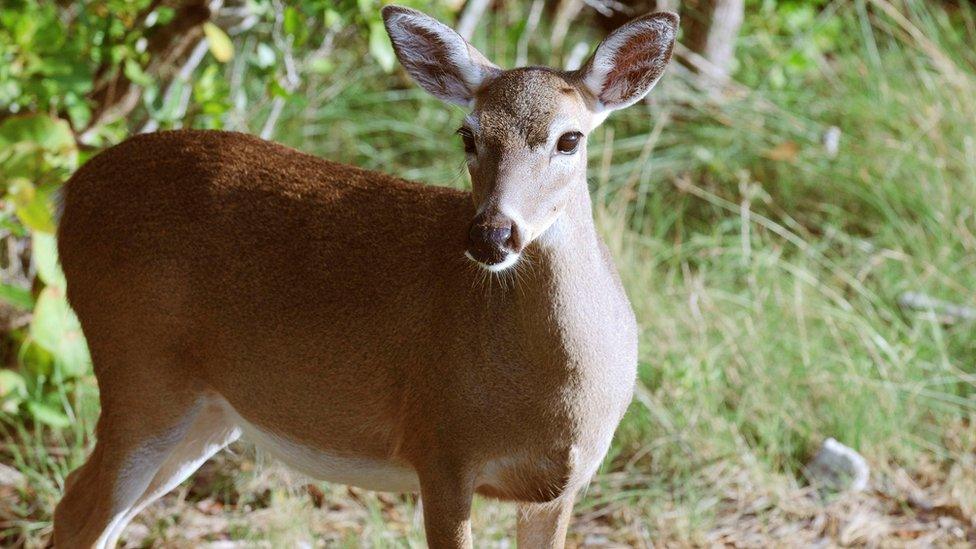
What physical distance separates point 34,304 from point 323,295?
1477 mm

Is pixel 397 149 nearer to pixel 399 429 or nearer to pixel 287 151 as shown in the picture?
pixel 287 151

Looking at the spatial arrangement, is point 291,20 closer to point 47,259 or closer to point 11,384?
point 47,259

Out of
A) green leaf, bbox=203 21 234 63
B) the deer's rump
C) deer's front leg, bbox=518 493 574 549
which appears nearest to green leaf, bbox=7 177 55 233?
the deer's rump

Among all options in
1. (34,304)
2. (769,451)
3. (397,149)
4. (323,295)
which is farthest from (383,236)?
(397,149)

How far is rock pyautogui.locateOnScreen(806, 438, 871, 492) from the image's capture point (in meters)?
4.99

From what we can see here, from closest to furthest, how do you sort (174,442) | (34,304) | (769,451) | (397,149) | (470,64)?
(470,64) → (174,442) → (34,304) → (769,451) → (397,149)

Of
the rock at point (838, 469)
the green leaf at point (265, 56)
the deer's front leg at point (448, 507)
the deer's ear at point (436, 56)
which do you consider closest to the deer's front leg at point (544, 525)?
the deer's front leg at point (448, 507)

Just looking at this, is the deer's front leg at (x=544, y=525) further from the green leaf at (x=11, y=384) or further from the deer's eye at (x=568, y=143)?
the green leaf at (x=11, y=384)

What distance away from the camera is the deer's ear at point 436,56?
11.4 feet

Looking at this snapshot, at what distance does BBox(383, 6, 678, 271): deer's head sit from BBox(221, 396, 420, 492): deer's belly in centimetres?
89

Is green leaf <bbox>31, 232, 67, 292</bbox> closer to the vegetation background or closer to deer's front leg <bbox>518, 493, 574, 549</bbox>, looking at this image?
the vegetation background

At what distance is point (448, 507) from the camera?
3393 mm

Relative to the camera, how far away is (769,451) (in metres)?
A: 5.11

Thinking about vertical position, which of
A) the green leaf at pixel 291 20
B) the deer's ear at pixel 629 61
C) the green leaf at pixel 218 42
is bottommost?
the green leaf at pixel 218 42
